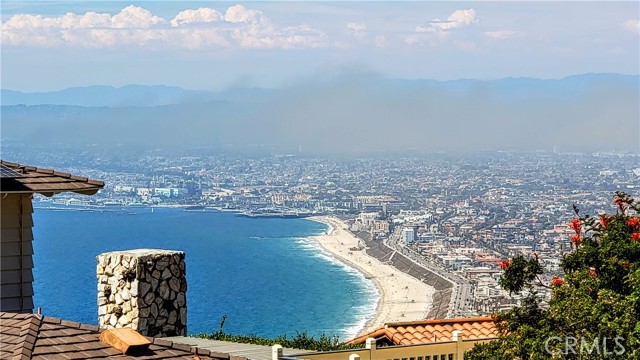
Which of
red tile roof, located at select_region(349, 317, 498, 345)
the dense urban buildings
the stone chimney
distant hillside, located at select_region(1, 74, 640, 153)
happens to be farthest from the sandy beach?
distant hillside, located at select_region(1, 74, 640, 153)

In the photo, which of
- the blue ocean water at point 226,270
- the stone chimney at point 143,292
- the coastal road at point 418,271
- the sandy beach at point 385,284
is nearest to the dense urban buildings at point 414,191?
the coastal road at point 418,271

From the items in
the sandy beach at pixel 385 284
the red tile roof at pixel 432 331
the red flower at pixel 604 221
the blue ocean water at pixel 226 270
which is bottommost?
the blue ocean water at pixel 226 270

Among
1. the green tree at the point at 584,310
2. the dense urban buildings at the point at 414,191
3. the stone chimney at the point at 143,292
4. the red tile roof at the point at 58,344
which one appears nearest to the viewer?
the red tile roof at the point at 58,344

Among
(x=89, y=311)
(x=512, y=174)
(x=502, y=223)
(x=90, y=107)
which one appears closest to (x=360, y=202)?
(x=512, y=174)

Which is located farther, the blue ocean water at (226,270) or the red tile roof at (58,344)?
the blue ocean water at (226,270)

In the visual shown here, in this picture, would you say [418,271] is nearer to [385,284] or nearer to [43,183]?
[385,284]

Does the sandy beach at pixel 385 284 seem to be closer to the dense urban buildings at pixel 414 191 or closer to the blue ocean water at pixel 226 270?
the blue ocean water at pixel 226 270

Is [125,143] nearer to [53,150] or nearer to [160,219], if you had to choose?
[53,150]

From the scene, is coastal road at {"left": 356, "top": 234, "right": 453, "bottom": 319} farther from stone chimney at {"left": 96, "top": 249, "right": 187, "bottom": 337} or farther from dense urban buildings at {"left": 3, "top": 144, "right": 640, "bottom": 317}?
stone chimney at {"left": 96, "top": 249, "right": 187, "bottom": 337}
